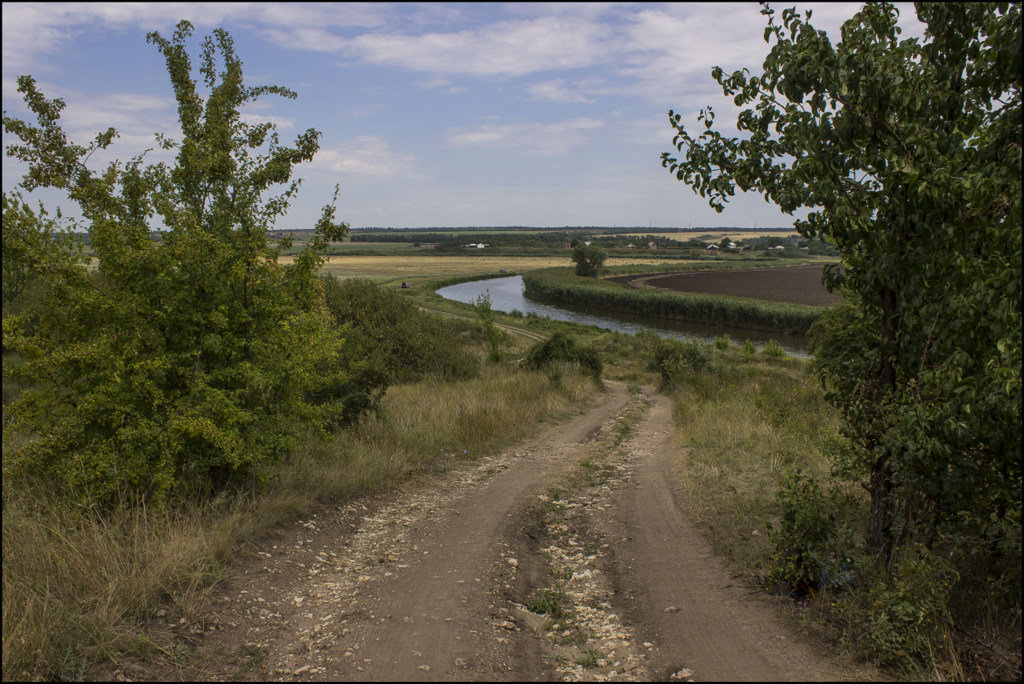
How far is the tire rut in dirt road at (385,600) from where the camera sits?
4164 mm

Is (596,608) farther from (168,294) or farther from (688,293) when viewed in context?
(688,293)

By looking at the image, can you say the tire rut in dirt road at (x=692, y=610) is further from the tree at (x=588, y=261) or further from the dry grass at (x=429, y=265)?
the tree at (x=588, y=261)

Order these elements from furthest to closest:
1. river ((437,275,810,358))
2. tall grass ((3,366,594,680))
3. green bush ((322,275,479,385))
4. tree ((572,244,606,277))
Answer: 1. tree ((572,244,606,277))
2. river ((437,275,810,358))
3. green bush ((322,275,479,385))
4. tall grass ((3,366,594,680))

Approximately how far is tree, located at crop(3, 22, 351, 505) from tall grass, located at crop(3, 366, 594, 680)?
354 millimetres

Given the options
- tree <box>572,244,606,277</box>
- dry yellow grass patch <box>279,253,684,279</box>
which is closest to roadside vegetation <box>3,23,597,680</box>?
dry yellow grass patch <box>279,253,684,279</box>

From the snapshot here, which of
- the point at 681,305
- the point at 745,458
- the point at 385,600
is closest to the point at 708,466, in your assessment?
the point at 745,458

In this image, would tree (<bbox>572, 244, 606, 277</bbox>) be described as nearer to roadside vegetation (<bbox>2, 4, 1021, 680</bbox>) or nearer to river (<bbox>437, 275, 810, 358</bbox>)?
river (<bbox>437, 275, 810, 358</bbox>)

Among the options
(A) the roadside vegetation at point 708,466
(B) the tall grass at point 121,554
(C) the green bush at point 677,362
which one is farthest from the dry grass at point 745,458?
(C) the green bush at point 677,362

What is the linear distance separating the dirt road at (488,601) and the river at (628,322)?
41530 millimetres

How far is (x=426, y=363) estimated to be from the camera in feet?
62.2

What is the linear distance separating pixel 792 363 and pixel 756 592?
3492 cm

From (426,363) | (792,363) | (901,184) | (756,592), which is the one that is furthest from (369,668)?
(792,363)

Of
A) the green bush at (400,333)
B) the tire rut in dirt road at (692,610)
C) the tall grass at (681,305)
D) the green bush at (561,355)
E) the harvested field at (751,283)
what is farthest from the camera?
the harvested field at (751,283)

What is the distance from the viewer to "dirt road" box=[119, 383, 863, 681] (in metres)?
4.18
